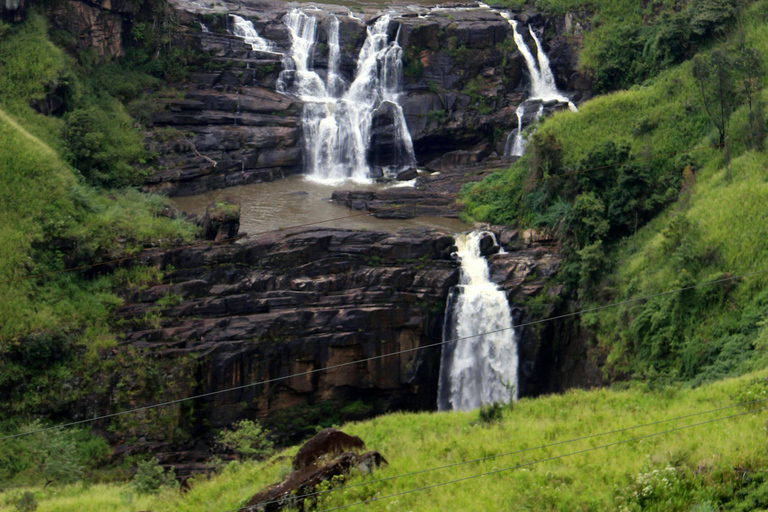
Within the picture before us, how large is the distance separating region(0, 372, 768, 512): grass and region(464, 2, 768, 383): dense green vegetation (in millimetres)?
3415

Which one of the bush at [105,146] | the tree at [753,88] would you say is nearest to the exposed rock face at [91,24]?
the bush at [105,146]

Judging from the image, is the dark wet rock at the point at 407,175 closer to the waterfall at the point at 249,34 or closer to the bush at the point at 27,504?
the waterfall at the point at 249,34

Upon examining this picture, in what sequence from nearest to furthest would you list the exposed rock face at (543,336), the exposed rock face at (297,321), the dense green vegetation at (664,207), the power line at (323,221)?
the dense green vegetation at (664,207)
the exposed rock face at (297,321)
the power line at (323,221)
the exposed rock face at (543,336)

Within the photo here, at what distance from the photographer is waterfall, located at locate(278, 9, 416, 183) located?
134ft

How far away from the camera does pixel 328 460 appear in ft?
49.7

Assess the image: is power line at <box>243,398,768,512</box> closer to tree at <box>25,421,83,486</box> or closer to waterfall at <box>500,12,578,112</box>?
tree at <box>25,421,83,486</box>

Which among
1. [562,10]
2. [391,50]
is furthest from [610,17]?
[391,50]

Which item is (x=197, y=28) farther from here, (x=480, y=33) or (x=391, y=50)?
(x=480, y=33)

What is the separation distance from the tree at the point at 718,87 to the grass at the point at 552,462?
48.7ft

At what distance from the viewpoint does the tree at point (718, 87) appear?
95.8ft

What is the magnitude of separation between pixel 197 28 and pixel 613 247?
1053 inches

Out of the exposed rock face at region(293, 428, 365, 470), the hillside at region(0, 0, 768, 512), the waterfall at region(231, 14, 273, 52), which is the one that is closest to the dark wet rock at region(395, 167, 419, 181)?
the hillside at region(0, 0, 768, 512)

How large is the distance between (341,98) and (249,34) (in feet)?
22.4

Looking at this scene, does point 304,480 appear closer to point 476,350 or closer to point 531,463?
point 531,463
